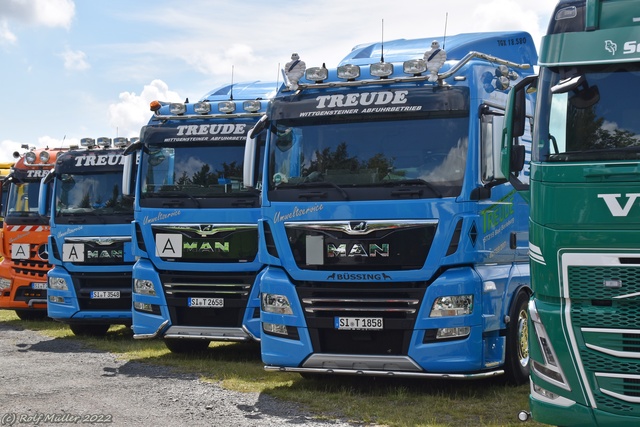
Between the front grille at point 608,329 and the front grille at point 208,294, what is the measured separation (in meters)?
5.98

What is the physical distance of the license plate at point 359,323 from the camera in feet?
31.0

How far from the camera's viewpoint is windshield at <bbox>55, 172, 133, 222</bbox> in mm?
15172

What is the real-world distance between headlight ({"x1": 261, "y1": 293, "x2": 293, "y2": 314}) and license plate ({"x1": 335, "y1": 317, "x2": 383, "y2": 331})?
55 centimetres

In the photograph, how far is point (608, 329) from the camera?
6.68m

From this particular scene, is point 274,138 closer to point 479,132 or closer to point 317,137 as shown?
point 317,137

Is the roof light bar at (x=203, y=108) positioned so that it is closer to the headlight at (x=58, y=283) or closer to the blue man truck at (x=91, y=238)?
the blue man truck at (x=91, y=238)

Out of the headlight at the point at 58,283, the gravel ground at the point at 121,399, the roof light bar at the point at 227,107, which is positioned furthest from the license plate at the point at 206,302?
the headlight at the point at 58,283

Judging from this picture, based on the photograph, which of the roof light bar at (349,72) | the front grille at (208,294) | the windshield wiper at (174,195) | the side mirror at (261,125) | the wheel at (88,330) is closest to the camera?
the roof light bar at (349,72)

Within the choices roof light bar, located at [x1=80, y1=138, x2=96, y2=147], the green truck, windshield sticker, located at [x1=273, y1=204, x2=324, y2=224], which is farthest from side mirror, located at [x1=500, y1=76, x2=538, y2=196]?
roof light bar, located at [x1=80, y1=138, x2=96, y2=147]

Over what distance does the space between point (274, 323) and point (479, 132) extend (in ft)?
9.10

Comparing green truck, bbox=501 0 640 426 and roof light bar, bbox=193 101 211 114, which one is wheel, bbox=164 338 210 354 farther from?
green truck, bbox=501 0 640 426

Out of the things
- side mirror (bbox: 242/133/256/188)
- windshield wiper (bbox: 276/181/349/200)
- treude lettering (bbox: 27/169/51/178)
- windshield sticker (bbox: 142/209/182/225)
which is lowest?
windshield sticker (bbox: 142/209/182/225)

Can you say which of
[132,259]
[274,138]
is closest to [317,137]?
[274,138]

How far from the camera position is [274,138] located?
10.2 meters
